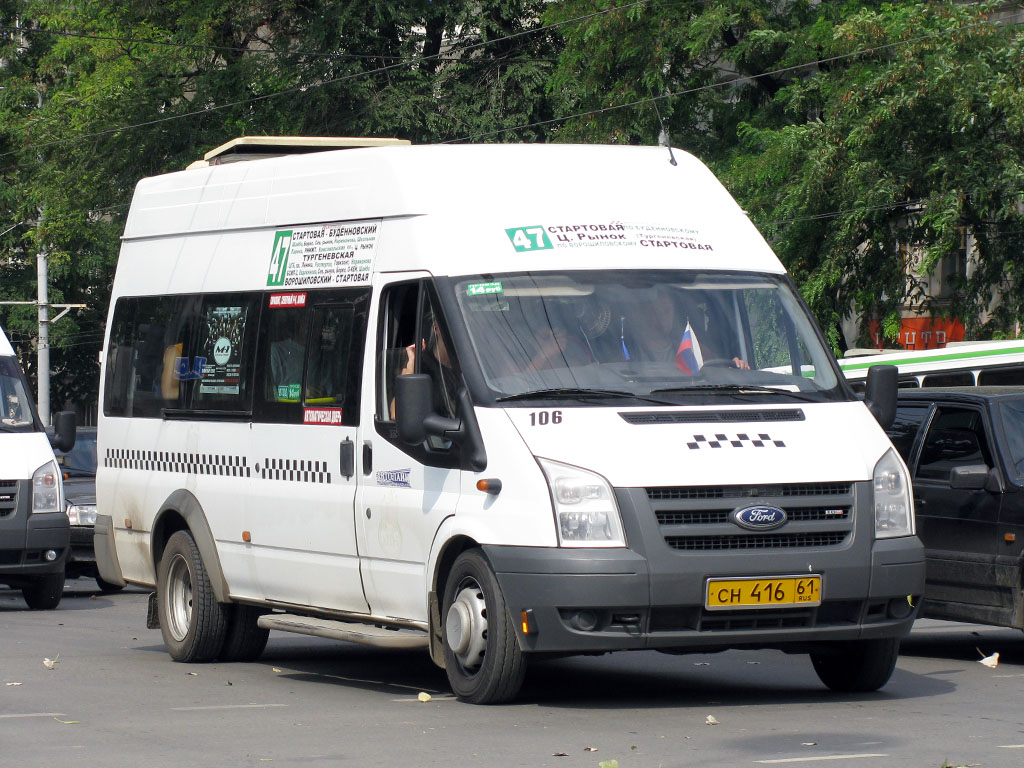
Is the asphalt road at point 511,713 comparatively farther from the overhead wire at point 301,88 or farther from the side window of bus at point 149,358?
the overhead wire at point 301,88

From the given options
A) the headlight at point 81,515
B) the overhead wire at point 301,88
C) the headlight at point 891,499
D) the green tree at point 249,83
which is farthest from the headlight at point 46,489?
the overhead wire at point 301,88

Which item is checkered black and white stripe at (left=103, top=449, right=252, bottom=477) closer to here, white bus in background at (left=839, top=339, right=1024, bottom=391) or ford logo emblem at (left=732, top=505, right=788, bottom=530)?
ford logo emblem at (left=732, top=505, right=788, bottom=530)

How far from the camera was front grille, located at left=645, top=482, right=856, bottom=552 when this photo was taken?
27.7 feet

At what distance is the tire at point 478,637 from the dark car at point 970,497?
3.59m

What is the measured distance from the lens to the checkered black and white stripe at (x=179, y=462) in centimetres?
1105

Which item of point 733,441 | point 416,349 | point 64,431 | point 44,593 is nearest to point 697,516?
point 733,441

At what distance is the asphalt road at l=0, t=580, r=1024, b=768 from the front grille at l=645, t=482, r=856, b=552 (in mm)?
774

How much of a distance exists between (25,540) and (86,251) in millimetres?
34172

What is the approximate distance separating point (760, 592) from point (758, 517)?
336 millimetres

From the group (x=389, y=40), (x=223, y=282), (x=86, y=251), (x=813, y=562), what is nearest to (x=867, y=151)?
(x=389, y=40)

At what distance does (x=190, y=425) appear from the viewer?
38.2 ft

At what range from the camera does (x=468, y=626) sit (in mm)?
8836

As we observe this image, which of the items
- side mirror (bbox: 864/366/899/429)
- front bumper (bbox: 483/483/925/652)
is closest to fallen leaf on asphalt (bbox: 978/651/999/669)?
side mirror (bbox: 864/366/899/429)

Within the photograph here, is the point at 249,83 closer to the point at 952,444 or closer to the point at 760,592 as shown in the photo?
the point at 952,444
